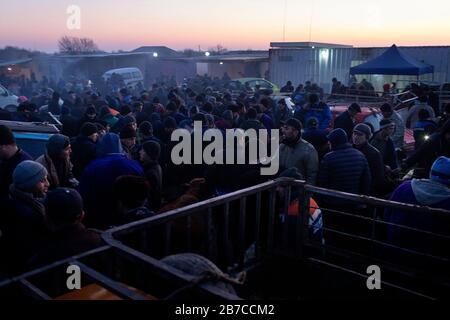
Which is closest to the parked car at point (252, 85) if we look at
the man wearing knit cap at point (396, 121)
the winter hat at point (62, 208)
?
the man wearing knit cap at point (396, 121)

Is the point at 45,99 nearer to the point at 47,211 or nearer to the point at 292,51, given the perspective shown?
the point at 47,211

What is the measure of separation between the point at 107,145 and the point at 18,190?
1.37 metres

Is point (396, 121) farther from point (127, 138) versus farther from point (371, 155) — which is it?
point (127, 138)

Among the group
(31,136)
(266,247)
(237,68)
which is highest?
(237,68)

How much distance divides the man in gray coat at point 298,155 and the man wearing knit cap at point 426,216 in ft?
6.24

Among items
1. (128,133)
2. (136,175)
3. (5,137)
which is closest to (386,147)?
(128,133)

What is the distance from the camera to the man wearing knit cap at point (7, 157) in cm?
399

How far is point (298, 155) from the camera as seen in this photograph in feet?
17.3

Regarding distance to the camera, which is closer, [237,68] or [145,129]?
[145,129]

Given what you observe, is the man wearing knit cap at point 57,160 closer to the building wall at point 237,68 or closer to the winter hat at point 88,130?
the winter hat at point 88,130

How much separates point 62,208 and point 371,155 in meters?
4.03

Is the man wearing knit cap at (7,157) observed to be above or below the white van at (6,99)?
below

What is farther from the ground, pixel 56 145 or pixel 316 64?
pixel 316 64
